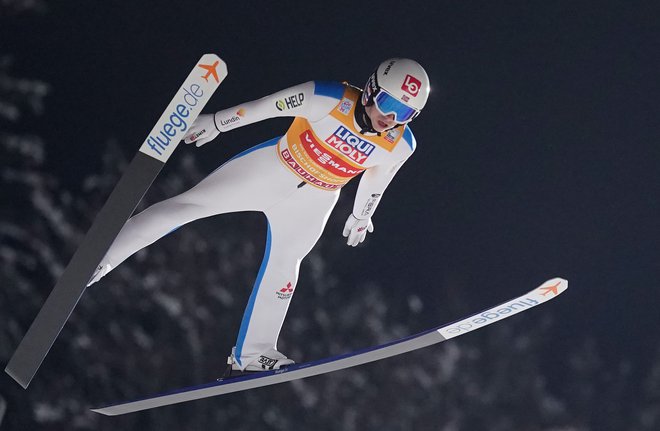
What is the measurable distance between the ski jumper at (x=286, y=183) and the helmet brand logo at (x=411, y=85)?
7.3 inches

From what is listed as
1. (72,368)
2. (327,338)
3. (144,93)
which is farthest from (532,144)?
(72,368)

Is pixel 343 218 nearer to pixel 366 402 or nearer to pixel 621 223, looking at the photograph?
pixel 366 402

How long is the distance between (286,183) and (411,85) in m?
0.52

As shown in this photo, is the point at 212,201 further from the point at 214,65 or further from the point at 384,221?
the point at 384,221

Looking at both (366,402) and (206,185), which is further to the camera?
(366,402)

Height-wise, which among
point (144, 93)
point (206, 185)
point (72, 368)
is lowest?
point (72, 368)

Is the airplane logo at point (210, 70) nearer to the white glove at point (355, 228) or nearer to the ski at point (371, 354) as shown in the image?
the white glove at point (355, 228)

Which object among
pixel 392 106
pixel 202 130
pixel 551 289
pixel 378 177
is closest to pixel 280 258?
pixel 378 177

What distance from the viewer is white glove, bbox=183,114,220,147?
3146 millimetres

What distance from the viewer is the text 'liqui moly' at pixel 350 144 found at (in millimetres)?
3186

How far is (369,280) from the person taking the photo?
14.6 feet

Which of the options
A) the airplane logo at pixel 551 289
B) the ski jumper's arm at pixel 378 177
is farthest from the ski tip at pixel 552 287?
the ski jumper's arm at pixel 378 177

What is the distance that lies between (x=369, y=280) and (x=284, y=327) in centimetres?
41

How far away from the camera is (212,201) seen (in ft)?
10.8
